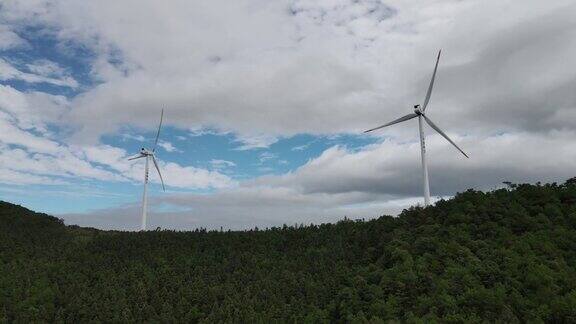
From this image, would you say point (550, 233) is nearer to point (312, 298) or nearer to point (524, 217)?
point (524, 217)

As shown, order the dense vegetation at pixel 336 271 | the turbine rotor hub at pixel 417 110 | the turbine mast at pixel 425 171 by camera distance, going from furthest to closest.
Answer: the turbine rotor hub at pixel 417 110 < the turbine mast at pixel 425 171 < the dense vegetation at pixel 336 271

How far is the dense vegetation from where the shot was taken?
23.2m

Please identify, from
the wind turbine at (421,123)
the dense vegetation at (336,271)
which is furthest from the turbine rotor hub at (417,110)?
the dense vegetation at (336,271)

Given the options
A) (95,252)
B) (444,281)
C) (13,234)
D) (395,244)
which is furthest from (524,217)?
(13,234)

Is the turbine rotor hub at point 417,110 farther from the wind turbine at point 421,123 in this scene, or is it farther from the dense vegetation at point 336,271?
the dense vegetation at point 336,271

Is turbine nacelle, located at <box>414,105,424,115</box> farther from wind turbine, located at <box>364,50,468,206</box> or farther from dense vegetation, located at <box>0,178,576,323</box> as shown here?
dense vegetation, located at <box>0,178,576,323</box>

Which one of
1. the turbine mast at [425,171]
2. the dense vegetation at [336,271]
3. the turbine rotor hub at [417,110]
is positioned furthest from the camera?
the turbine rotor hub at [417,110]

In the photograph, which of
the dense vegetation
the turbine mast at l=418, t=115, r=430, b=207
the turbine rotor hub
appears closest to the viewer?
the dense vegetation

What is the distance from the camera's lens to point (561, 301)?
2094cm

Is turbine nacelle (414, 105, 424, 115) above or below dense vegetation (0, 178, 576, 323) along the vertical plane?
above

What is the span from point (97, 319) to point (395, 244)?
17.7 meters

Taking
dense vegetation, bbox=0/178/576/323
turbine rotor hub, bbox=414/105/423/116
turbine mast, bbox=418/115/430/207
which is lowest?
dense vegetation, bbox=0/178/576/323

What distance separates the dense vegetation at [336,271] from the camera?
2320 cm

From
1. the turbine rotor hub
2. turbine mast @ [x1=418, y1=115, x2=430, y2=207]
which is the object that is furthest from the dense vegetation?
the turbine rotor hub
